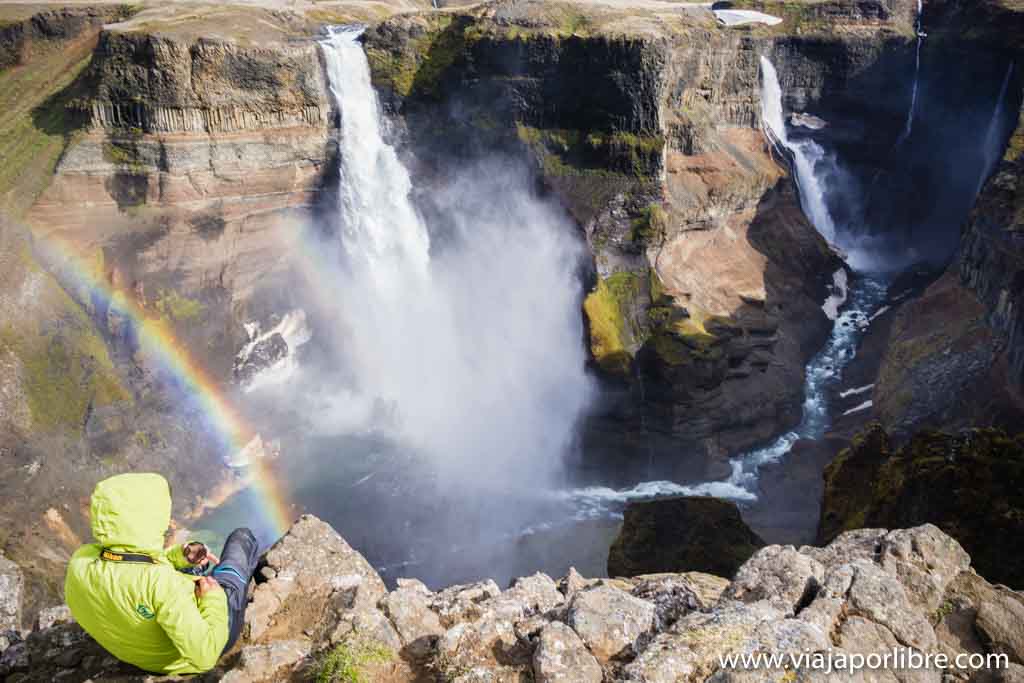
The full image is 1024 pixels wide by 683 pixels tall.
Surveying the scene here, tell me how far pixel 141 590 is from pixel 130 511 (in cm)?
85

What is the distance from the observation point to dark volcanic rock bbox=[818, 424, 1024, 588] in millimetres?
18000

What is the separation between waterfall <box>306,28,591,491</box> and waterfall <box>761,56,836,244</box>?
25446 mm

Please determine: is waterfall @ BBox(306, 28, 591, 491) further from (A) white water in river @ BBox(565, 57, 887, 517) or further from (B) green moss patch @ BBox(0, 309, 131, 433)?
(B) green moss patch @ BBox(0, 309, 131, 433)

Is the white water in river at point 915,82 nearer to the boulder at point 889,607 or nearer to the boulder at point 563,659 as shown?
the boulder at point 889,607

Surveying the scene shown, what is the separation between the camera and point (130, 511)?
6590 mm

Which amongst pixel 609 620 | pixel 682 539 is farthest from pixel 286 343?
pixel 609 620

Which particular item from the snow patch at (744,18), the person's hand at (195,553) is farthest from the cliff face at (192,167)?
the person's hand at (195,553)

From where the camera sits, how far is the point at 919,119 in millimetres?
58125

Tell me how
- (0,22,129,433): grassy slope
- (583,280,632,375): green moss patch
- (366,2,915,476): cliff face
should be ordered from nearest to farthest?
(0,22,129,433): grassy slope, (583,280,632,375): green moss patch, (366,2,915,476): cliff face

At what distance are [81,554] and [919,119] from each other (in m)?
66.0

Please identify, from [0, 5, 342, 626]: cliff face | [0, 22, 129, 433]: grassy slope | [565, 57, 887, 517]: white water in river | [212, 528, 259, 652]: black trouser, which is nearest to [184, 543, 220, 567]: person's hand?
[212, 528, 259, 652]: black trouser

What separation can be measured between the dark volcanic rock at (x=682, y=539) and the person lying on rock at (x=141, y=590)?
769 inches

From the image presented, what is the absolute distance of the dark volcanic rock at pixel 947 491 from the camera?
59.1ft

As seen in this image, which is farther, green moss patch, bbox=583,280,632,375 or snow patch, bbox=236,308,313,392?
snow patch, bbox=236,308,313,392
